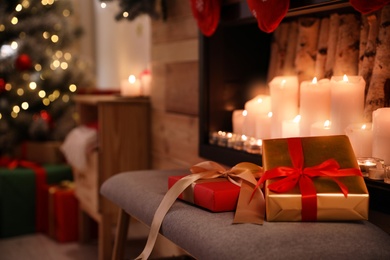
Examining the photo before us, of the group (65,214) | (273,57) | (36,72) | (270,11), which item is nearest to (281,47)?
(273,57)

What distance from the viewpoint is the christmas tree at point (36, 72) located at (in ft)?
10.1

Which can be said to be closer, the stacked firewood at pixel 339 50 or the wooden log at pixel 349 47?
the stacked firewood at pixel 339 50

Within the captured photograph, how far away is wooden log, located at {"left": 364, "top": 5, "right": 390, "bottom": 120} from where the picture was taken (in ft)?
4.04

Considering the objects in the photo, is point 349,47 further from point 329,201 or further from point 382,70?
point 329,201

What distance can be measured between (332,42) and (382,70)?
0.26m

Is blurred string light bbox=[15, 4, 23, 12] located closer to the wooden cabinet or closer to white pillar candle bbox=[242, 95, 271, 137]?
the wooden cabinet

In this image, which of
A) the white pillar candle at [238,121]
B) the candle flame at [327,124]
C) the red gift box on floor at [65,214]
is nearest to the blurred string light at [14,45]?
the red gift box on floor at [65,214]

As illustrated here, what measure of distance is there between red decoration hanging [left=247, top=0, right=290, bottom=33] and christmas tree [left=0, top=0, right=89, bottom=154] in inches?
77.2

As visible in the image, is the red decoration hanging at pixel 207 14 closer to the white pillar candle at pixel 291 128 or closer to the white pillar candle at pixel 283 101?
the white pillar candle at pixel 283 101

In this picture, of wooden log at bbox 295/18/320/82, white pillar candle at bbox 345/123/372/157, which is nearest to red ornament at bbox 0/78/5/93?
wooden log at bbox 295/18/320/82

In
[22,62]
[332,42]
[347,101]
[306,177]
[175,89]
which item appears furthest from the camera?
[22,62]

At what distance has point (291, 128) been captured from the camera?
1.40m

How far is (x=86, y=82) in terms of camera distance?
3307mm

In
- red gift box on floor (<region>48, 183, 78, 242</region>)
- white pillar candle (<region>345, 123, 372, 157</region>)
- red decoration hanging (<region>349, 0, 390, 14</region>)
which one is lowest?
red gift box on floor (<region>48, 183, 78, 242</region>)
